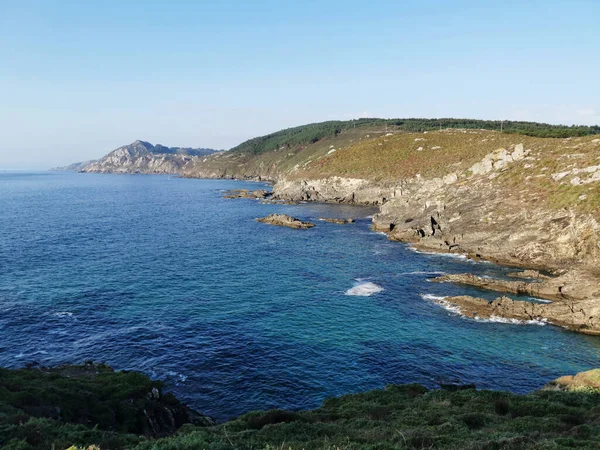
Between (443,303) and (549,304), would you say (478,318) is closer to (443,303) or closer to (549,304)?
(443,303)

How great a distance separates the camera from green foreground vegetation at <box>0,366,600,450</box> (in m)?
19.7

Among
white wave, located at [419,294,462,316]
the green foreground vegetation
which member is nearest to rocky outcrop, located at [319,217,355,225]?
white wave, located at [419,294,462,316]

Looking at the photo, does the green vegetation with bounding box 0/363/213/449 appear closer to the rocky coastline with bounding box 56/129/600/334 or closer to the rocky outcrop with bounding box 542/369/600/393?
the rocky outcrop with bounding box 542/369/600/393

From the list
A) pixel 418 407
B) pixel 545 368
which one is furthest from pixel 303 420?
pixel 545 368

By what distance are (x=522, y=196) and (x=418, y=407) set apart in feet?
253

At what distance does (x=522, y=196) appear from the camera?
296 ft

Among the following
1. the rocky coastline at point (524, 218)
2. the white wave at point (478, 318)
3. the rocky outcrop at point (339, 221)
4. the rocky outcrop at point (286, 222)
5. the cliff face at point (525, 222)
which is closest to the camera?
the white wave at point (478, 318)

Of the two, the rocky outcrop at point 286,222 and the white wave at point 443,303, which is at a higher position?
the rocky outcrop at point 286,222

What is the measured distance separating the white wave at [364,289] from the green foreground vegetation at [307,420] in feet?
89.5

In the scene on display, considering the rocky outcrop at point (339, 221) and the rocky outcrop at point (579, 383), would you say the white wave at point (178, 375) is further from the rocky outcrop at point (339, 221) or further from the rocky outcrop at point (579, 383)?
the rocky outcrop at point (339, 221)

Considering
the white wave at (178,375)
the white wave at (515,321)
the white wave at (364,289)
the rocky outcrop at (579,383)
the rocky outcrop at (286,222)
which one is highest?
the rocky outcrop at (286,222)

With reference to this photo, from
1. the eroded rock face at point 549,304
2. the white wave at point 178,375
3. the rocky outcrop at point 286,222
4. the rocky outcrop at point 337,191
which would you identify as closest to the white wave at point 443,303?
the eroded rock face at point 549,304

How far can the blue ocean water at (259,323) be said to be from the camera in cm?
3997

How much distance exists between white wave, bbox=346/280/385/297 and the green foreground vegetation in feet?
89.5
